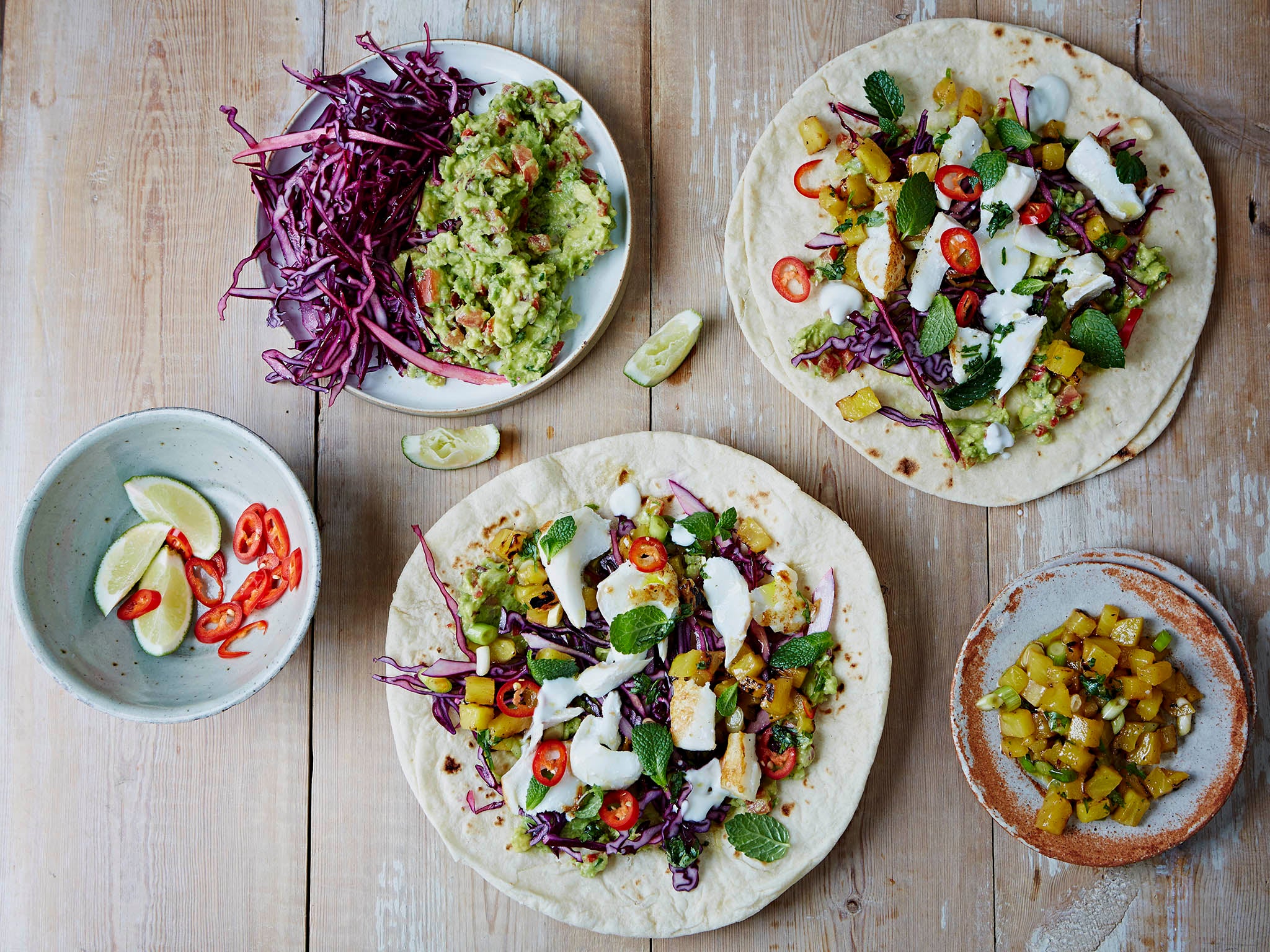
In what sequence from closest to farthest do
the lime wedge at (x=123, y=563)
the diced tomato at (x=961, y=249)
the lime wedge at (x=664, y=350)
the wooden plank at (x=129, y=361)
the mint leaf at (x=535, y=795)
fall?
the mint leaf at (x=535, y=795) → the diced tomato at (x=961, y=249) → the lime wedge at (x=123, y=563) → the lime wedge at (x=664, y=350) → the wooden plank at (x=129, y=361)

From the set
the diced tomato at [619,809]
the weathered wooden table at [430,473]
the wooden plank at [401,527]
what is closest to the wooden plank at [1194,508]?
the weathered wooden table at [430,473]

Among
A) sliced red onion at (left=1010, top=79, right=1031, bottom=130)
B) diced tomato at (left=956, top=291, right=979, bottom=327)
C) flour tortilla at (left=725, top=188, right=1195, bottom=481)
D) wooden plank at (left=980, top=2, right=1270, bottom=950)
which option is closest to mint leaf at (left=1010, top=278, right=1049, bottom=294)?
diced tomato at (left=956, top=291, right=979, bottom=327)

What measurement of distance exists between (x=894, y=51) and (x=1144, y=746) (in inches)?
99.4

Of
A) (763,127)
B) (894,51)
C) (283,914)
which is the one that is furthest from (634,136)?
(283,914)

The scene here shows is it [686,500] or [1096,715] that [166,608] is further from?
[1096,715]

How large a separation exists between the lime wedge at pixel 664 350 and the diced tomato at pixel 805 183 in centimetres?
Result: 56

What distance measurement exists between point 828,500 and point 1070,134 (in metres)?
1.53

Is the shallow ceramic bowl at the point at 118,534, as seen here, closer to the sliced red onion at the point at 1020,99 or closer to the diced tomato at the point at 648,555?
the diced tomato at the point at 648,555

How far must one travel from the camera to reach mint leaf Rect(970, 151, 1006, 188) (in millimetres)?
2807

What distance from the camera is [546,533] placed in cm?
281

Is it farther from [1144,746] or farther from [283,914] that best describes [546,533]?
[1144,746]

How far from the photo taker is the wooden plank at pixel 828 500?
3.07 meters

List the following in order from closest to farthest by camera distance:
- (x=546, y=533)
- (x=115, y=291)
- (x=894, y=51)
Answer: (x=546, y=533) < (x=894, y=51) < (x=115, y=291)

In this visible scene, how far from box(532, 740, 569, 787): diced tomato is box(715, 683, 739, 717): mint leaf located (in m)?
0.51
